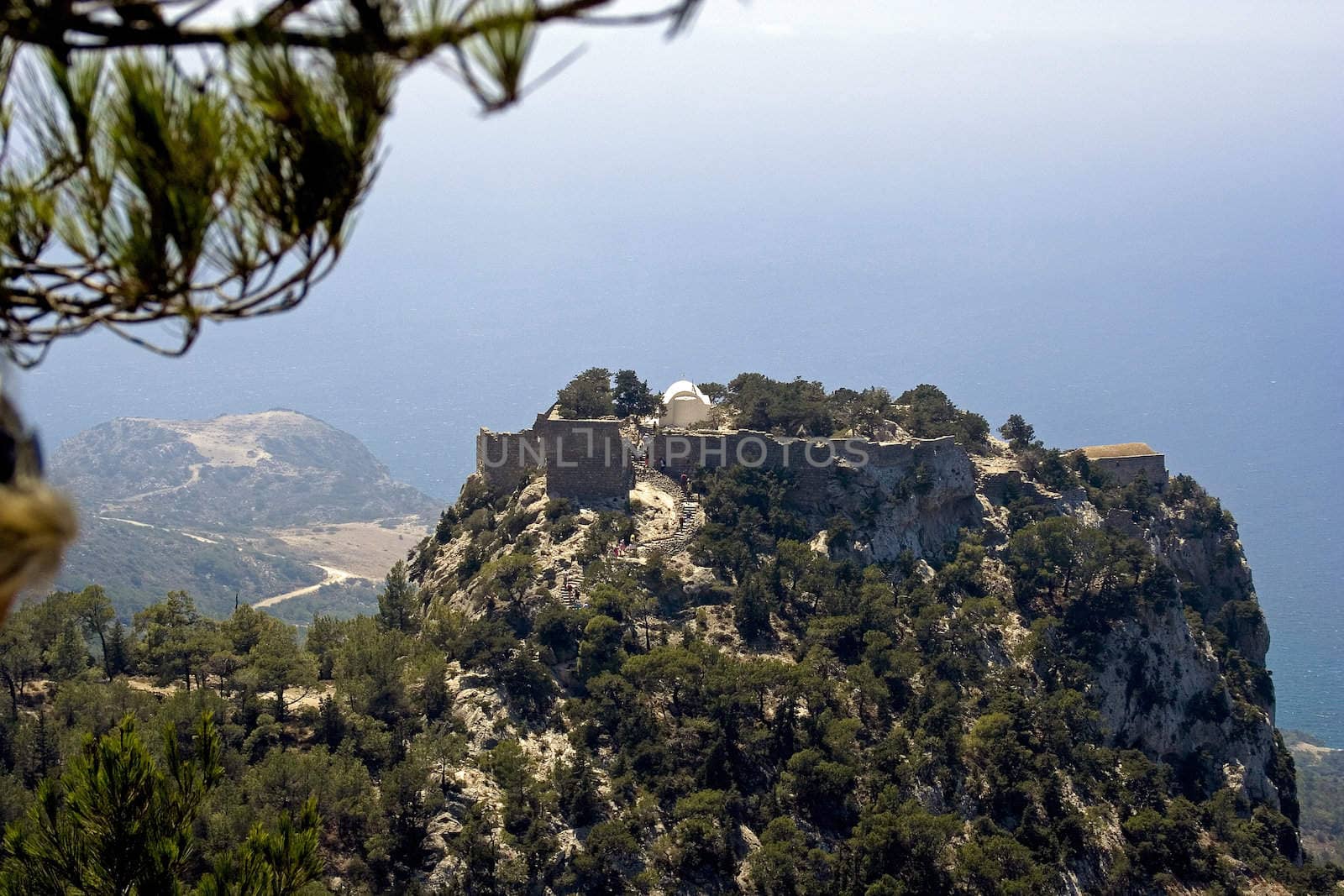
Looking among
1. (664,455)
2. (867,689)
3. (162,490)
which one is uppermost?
(664,455)

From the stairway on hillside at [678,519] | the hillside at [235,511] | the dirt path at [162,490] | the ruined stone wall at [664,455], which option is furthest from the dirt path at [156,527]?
the stairway on hillside at [678,519]

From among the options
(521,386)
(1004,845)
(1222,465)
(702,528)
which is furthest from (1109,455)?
(521,386)

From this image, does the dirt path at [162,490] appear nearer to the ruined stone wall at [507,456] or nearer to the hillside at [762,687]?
the ruined stone wall at [507,456]

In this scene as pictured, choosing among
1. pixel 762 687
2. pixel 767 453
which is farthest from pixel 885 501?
pixel 762 687

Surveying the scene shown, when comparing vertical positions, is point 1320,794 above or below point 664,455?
below

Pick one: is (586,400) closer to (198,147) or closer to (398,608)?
(398,608)

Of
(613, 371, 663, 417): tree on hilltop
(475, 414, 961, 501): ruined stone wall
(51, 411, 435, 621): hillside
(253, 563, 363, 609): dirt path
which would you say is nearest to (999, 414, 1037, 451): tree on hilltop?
(475, 414, 961, 501): ruined stone wall
